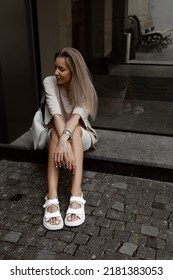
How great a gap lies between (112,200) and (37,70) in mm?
2077

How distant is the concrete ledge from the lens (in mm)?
3430

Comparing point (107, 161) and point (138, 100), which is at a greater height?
point (138, 100)

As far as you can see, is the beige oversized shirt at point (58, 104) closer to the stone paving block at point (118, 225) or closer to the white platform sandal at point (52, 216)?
the white platform sandal at point (52, 216)

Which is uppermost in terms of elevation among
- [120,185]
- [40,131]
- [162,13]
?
[162,13]

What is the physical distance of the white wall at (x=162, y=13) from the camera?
357 cm

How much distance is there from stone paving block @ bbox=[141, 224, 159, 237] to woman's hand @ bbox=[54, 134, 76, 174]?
787mm

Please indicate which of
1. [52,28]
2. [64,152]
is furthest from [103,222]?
[52,28]

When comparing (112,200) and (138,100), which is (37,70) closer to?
(138,100)

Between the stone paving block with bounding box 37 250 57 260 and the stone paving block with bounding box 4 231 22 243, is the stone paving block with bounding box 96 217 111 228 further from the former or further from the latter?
the stone paving block with bounding box 4 231 22 243

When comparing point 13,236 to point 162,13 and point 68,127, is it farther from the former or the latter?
point 162,13

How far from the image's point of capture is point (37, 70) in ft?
14.0

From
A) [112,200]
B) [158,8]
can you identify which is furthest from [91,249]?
[158,8]

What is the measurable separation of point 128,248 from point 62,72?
5.54ft

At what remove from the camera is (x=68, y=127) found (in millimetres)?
3010
